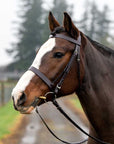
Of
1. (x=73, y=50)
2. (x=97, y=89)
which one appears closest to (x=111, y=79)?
(x=97, y=89)

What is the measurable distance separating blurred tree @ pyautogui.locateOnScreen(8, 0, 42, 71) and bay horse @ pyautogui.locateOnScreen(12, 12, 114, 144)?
46.1m

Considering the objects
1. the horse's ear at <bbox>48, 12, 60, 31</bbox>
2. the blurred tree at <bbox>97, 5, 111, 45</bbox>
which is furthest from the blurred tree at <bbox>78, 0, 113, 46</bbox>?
the horse's ear at <bbox>48, 12, 60, 31</bbox>

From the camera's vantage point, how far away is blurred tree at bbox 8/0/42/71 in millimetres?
50875

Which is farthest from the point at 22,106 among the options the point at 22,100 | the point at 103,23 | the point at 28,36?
the point at 103,23

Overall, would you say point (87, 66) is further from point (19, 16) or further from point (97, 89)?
point (19, 16)

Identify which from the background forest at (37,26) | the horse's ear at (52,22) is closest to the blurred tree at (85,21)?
the background forest at (37,26)

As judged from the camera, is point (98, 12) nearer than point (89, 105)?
No

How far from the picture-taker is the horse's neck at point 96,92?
3158mm

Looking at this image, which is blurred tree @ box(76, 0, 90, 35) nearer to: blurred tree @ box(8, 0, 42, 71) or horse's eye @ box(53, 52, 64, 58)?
blurred tree @ box(8, 0, 42, 71)

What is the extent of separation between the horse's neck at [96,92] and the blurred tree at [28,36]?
46.1 metres

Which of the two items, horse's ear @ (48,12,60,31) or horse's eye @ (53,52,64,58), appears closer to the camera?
horse's eye @ (53,52,64,58)

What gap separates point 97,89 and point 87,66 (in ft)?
0.79

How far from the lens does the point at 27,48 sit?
5116cm

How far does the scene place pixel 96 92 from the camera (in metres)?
3.20
